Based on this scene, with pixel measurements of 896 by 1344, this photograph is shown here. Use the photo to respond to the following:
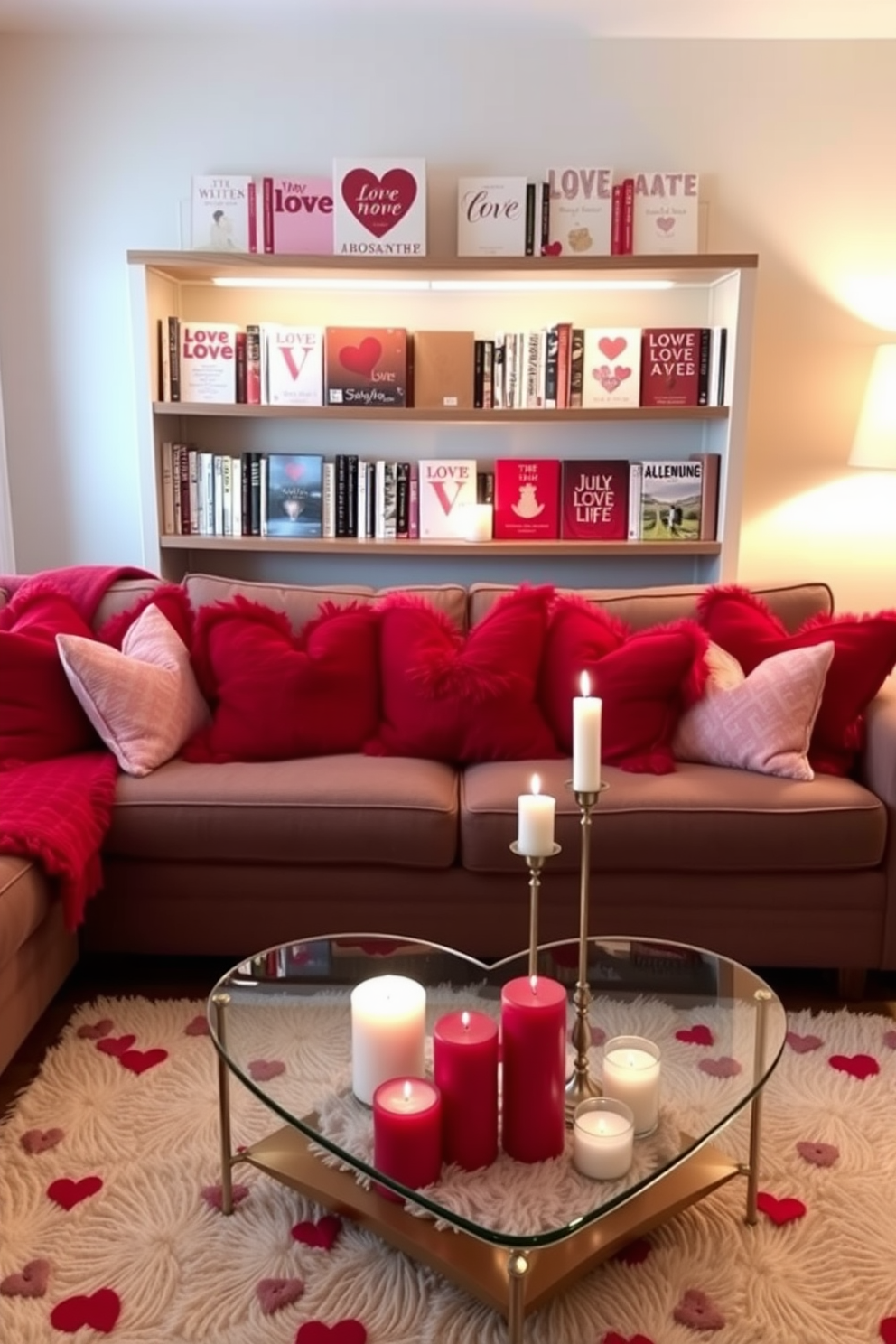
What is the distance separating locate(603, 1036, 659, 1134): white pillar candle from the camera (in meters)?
1.42

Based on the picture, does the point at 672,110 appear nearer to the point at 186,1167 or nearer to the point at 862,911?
the point at 862,911

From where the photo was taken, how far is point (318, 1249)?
5.17 feet

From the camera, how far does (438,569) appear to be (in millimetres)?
3520

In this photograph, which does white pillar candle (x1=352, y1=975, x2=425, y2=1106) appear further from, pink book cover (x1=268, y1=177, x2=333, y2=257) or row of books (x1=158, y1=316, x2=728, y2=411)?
pink book cover (x1=268, y1=177, x2=333, y2=257)

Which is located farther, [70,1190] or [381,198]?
[381,198]

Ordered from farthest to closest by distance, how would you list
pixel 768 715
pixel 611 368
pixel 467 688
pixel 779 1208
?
pixel 611 368, pixel 467 688, pixel 768 715, pixel 779 1208

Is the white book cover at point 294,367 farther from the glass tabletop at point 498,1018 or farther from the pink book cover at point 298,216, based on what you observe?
the glass tabletop at point 498,1018

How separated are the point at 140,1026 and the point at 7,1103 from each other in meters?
0.30

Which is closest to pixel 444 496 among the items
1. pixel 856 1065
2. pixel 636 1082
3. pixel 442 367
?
pixel 442 367

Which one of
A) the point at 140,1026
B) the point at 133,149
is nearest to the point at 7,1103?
the point at 140,1026

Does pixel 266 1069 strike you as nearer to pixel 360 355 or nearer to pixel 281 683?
pixel 281 683

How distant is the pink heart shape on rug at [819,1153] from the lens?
1.77 meters

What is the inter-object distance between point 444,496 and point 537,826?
205 cm

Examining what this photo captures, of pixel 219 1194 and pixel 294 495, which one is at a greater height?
pixel 294 495
